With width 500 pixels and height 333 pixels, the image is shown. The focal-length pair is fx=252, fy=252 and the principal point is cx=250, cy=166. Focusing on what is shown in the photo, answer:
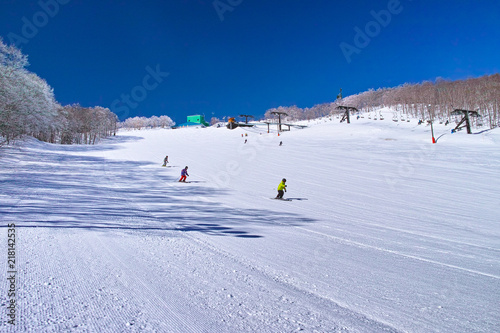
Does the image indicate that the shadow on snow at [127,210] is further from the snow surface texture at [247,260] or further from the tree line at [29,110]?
the tree line at [29,110]

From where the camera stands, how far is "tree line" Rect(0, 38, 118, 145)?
2461cm

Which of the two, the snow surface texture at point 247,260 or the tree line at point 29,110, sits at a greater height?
the tree line at point 29,110

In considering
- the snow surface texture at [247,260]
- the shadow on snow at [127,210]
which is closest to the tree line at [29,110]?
the shadow on snow at [127,210]

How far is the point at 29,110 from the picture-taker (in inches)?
1280

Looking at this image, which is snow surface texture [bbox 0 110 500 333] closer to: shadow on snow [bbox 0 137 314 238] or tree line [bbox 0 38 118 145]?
shadow on snow [bbox 0 137 314 238]

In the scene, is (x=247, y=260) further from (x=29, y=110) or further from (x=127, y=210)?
(x=29, y=110)

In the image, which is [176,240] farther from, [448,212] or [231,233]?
[448,212]

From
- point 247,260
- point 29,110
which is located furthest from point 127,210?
point 29,110

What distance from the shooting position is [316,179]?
20828 mm

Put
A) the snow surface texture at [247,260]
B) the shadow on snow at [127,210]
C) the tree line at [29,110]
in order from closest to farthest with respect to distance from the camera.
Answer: the snow surface texture at [247,260] → the shadow on snow at [127,210] → the tree line at [29,110]

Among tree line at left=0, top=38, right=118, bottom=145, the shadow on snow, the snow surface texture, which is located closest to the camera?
the snow surface texture

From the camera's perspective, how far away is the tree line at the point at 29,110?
24.6 m

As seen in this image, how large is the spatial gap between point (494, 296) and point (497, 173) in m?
24.3

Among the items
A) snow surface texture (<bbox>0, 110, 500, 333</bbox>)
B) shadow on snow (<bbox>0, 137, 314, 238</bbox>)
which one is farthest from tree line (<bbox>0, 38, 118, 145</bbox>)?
snow surface texture (<bbox>0, 110, 500, 333</bbox>)
